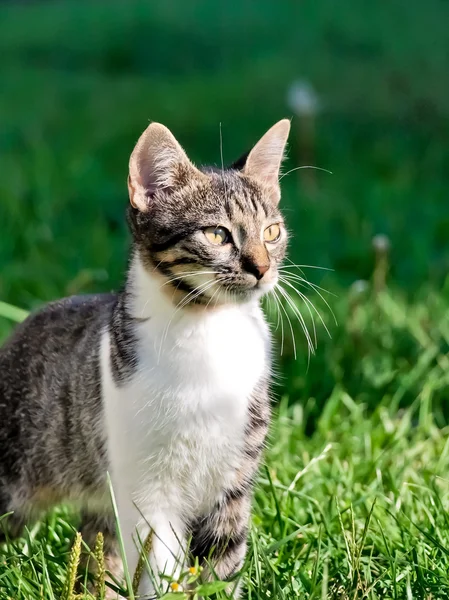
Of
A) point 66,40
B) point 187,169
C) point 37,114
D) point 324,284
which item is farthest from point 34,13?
point 187,169

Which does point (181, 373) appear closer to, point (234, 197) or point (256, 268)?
point (256, 268)

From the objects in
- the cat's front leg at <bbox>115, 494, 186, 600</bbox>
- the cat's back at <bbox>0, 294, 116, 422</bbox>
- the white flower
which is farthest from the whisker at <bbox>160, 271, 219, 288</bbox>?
the white flower

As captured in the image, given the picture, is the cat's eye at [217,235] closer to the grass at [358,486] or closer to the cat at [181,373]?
the cat at [181,373]

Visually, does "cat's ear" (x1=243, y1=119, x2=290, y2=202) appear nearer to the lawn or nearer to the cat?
the cat

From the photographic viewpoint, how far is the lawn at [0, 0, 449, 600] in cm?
243

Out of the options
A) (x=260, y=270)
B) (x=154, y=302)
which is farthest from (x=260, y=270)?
(x=154, y=302)

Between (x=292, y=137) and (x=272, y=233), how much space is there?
390cm

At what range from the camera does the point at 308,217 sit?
194 inches

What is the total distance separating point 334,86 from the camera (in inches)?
269

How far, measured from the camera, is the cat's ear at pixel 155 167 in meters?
2.19

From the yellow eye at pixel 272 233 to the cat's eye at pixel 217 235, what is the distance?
0.11 m

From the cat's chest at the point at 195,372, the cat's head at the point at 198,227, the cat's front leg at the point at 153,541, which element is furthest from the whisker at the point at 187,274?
the cat's front leg at the point at 153,541

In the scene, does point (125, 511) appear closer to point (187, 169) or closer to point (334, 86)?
point (187, 169)

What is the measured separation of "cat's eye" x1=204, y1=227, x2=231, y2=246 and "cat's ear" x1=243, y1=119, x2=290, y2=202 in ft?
0.85
